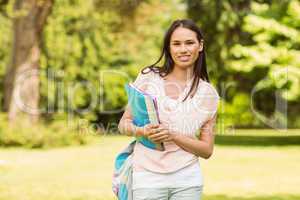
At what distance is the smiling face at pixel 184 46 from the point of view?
4.07m

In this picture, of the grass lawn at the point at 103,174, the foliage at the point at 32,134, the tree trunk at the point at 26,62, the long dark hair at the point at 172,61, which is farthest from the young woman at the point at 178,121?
the tree trunk at the point at 26,62

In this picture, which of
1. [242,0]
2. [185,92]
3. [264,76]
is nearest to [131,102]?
[185,92]

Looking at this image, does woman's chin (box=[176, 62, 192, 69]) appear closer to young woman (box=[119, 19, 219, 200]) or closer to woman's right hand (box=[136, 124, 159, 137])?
young woman (box=[119, 19, 219, 200])

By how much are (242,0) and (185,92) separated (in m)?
28.5

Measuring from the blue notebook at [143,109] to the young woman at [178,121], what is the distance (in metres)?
0.04

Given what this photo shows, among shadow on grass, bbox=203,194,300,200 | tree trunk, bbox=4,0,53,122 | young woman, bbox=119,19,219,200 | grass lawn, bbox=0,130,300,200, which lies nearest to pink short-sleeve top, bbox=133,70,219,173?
young woman, bbox=119,19,219,200

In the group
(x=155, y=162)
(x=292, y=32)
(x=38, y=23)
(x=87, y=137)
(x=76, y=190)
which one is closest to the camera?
(x=155, y=162)

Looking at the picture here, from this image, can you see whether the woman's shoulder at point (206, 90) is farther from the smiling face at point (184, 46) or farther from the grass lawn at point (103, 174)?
the grass lawn at point (103, 174)

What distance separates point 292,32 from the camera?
23.7m

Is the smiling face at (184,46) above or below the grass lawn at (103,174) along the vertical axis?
above

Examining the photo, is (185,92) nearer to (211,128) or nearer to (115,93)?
(211,128)

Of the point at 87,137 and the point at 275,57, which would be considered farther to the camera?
the point at 87,137

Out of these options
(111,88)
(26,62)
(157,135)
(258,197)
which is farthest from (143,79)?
(111,88)

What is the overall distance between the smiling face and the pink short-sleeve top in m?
0.13
